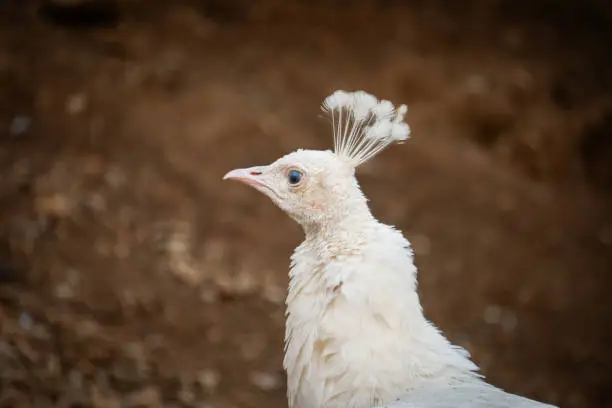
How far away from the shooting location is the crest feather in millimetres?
2465

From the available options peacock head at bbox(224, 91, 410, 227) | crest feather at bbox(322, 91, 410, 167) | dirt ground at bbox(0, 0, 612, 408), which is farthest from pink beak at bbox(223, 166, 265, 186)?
dirt ground at bbox(0, 0, 612, 408)

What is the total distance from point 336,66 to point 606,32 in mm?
1831

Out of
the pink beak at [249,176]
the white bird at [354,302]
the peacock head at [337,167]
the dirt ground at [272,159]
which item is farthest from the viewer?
the dirt ground at [272,159]

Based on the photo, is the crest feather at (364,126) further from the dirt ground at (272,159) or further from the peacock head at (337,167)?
the dirt ground at (272,159)

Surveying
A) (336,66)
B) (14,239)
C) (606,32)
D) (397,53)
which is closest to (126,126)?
(14,239)

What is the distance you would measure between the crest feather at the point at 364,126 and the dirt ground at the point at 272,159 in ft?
7.24

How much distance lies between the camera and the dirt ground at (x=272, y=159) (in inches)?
189

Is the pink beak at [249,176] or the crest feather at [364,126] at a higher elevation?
the crest feather at [364,126]

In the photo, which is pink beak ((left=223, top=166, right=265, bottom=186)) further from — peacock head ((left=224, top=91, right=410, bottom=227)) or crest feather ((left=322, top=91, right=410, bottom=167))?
crest feather ((left=322, top=91, right=410, bottom=167))

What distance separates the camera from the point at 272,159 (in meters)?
5.51

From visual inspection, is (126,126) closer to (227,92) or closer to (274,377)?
(227,92)

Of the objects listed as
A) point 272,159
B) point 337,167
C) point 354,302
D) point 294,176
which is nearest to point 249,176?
point 294,176

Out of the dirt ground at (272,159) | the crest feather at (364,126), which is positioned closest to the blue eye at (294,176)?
the crest feather at (364,126)

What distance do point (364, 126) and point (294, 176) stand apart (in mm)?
254
